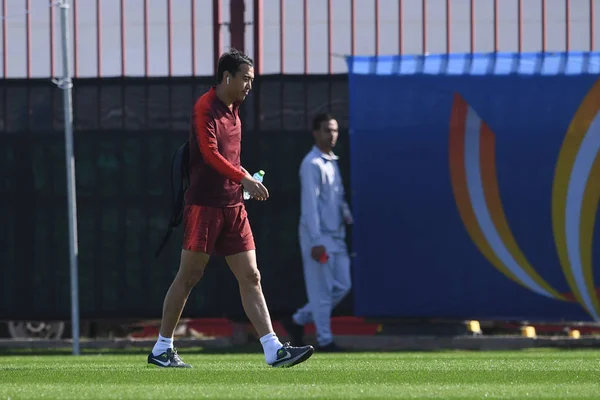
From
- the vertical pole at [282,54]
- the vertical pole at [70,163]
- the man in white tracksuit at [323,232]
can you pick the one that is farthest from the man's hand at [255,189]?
the vertical pole at [282,54]

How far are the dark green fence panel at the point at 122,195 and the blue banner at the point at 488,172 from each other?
52cm

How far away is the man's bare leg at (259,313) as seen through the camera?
8047mm

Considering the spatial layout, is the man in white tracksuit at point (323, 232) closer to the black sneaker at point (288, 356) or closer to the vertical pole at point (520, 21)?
the vertical pole at point (520, 21)

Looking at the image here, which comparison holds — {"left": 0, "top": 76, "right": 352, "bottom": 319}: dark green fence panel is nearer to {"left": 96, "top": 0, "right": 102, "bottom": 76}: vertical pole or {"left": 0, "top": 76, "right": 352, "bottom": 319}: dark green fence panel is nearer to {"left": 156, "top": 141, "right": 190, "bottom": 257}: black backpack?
{"left": 96, "top": 0, "right": 102, "bottom": 76}: vertical pole

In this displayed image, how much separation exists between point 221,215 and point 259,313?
1.87ft

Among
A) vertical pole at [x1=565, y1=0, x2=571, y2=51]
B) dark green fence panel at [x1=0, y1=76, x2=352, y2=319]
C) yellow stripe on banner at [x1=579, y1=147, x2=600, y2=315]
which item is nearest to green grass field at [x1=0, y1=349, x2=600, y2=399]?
yellow stripe on banner at [x1=579, y1=147, x2=600, y2=315]

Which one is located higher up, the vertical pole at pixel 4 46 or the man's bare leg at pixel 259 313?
the vertical pole at pixel 4 46

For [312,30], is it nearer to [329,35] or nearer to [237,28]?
[329,35]

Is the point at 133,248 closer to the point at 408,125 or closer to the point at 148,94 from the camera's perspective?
the point at 148,94

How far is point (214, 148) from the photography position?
316 inches

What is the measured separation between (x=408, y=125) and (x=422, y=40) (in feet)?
3.11

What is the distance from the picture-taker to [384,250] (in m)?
13.0

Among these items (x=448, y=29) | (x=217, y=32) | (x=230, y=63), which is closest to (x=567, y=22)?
(x=448, y=29)

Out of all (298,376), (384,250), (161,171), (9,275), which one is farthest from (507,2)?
(298,376)
